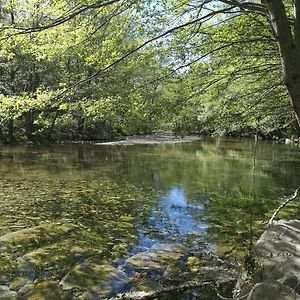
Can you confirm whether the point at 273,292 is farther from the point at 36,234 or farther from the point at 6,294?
the point at 36,234

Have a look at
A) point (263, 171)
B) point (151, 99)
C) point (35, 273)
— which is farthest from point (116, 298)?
point (263, 171)

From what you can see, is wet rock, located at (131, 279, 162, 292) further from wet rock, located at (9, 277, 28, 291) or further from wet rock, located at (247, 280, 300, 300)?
wet rock, located at (247, 280, 300, 300)

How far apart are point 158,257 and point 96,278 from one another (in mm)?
1553

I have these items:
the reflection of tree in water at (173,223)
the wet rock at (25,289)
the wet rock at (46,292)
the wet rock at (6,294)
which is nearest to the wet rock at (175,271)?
the reflection of tree in water at (173,223)

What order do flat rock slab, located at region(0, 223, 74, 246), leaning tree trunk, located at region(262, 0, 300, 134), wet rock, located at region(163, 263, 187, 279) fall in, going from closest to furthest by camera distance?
leaning tree trunk, located at region(262, 0, 300, 134), wet rock, located at region(163, 263, 187, 279), flat rock slab, located at region(0, 223, 74, 246)

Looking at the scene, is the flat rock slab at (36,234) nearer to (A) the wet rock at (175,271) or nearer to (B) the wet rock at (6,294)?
(B) the wet rock at (6,294)

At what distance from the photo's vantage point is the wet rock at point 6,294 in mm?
5267

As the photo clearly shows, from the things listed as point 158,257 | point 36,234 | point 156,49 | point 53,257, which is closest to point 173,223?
point 158,257

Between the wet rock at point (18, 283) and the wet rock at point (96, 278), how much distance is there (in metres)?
0.59

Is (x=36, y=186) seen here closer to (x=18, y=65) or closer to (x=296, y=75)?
(x=296, y=75)

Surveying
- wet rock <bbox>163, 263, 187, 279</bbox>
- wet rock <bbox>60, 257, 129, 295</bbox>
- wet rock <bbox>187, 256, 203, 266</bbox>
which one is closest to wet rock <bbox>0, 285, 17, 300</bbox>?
wet rock <bbox>60, 257, 129, 295</bbox>

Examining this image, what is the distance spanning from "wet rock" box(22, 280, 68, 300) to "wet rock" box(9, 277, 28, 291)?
0.26 metres

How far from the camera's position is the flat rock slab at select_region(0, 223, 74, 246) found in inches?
305

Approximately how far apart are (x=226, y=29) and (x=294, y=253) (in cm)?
584
